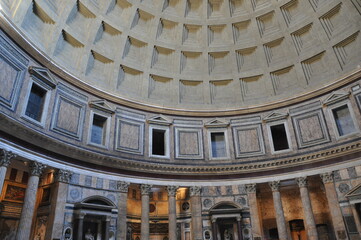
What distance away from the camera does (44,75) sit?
17.1 meters

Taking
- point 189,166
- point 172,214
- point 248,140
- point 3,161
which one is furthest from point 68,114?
point 248,140

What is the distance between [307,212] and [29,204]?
1600 centimetres

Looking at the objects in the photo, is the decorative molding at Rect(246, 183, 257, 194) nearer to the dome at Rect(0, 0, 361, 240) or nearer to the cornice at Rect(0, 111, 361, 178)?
the dome at Rect(0, 0, 361, 240)

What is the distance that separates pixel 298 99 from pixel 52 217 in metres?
17.8

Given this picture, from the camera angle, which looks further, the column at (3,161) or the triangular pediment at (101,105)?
the triangular pediment at (101,105)

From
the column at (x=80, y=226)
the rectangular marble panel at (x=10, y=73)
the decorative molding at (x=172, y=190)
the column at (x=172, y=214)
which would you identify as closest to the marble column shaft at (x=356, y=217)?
the column at (x=172, y=214)

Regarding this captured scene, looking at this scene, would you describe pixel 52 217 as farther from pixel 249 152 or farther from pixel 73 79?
pixel 249 152

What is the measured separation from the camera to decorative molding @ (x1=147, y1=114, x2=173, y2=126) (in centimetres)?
2212

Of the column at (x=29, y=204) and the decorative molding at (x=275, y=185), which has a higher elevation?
the decorative molding at (x=275, y=185)

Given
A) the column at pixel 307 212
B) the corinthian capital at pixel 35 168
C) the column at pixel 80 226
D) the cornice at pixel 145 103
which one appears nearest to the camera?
the corinthian capital at pixel 35 168

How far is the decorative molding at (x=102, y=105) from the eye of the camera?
19656 millimetres

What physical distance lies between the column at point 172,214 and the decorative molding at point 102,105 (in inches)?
262

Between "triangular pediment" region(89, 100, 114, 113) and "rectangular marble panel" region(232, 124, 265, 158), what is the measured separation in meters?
9.50

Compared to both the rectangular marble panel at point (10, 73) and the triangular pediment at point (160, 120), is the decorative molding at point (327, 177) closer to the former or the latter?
the triangular pediment at point (160, 120)
